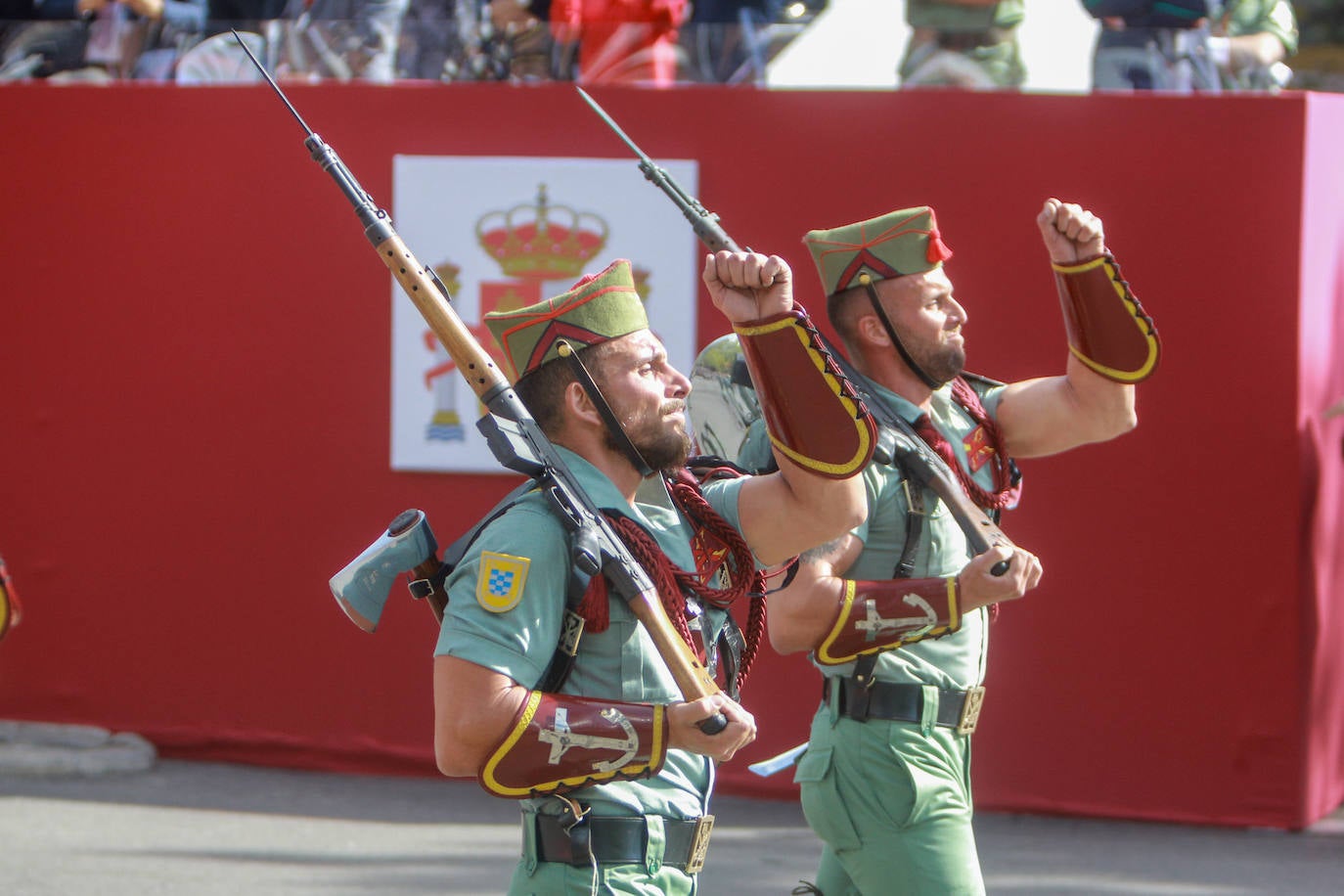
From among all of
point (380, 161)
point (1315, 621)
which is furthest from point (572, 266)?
point (1315, 621)

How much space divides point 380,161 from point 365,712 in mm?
2235

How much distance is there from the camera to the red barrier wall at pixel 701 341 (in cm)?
683

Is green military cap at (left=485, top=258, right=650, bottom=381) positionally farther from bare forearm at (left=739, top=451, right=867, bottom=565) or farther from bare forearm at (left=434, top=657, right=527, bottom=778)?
bare forearm at (left=434, top=657, right=527, bottom=778)

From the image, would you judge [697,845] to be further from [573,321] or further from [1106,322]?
[1106,322]

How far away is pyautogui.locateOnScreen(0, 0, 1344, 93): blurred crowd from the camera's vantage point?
704 centimetres

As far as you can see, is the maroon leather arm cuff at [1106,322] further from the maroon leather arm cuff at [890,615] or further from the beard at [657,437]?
the beard at [657,437]

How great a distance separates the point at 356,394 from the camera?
7.62m

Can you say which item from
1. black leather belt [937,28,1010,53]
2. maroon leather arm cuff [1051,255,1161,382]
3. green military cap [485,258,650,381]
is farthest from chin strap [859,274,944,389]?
black leather belt [937,28,1010,53]

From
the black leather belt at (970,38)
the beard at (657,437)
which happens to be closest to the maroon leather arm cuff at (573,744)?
the beard at (657,437)

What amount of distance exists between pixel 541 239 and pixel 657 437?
13.6 feet

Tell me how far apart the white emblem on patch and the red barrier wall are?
425cm

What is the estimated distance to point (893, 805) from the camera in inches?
165

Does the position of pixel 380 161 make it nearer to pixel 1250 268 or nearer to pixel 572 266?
pixel 572 266

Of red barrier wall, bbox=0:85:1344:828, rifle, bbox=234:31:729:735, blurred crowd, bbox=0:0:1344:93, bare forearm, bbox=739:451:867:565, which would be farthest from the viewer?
blurred crowd, bbox=0:0:1344:93
